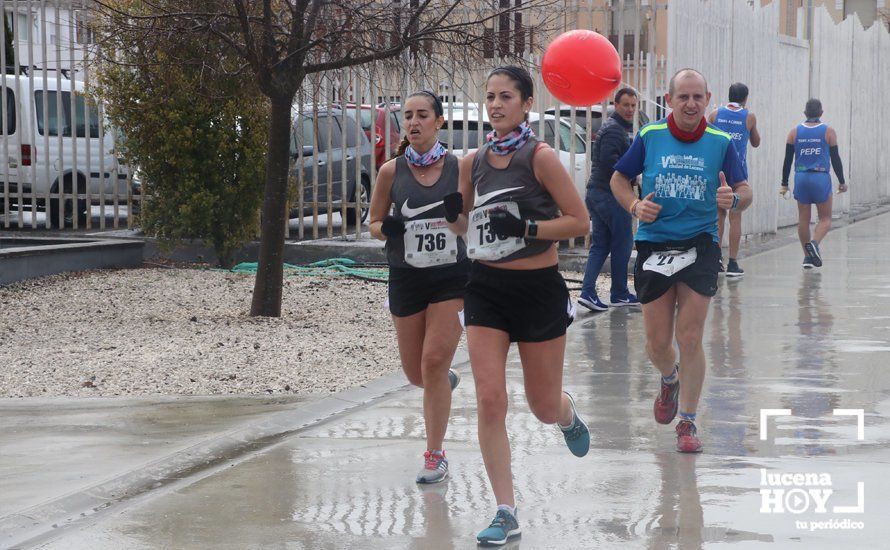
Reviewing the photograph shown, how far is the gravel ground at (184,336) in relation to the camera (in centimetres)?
862

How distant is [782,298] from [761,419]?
5.55 metres

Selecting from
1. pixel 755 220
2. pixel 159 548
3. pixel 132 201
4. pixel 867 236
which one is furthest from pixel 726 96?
pixel 159 548

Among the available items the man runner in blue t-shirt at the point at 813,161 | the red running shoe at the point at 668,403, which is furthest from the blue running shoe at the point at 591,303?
the red running shoe at the point at 668,403

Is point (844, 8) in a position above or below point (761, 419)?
above

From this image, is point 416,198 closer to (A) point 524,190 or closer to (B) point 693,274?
(A) point 524,190

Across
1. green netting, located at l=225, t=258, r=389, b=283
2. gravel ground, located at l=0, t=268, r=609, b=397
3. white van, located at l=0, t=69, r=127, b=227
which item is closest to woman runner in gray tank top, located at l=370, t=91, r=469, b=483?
gravel ground, located at l=0, t=268, r=609, b=397

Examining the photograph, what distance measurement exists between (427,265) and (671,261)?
1.29 m

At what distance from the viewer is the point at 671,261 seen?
6625 mm

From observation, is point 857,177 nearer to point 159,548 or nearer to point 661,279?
point 661,279

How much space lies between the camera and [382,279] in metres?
13.8

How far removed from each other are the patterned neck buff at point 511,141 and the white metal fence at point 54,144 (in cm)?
1057

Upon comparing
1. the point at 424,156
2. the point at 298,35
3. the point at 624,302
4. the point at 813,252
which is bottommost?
the point at 624,302

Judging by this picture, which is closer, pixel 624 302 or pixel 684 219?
pixel 684 219

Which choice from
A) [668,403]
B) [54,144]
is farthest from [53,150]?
[668,403]
